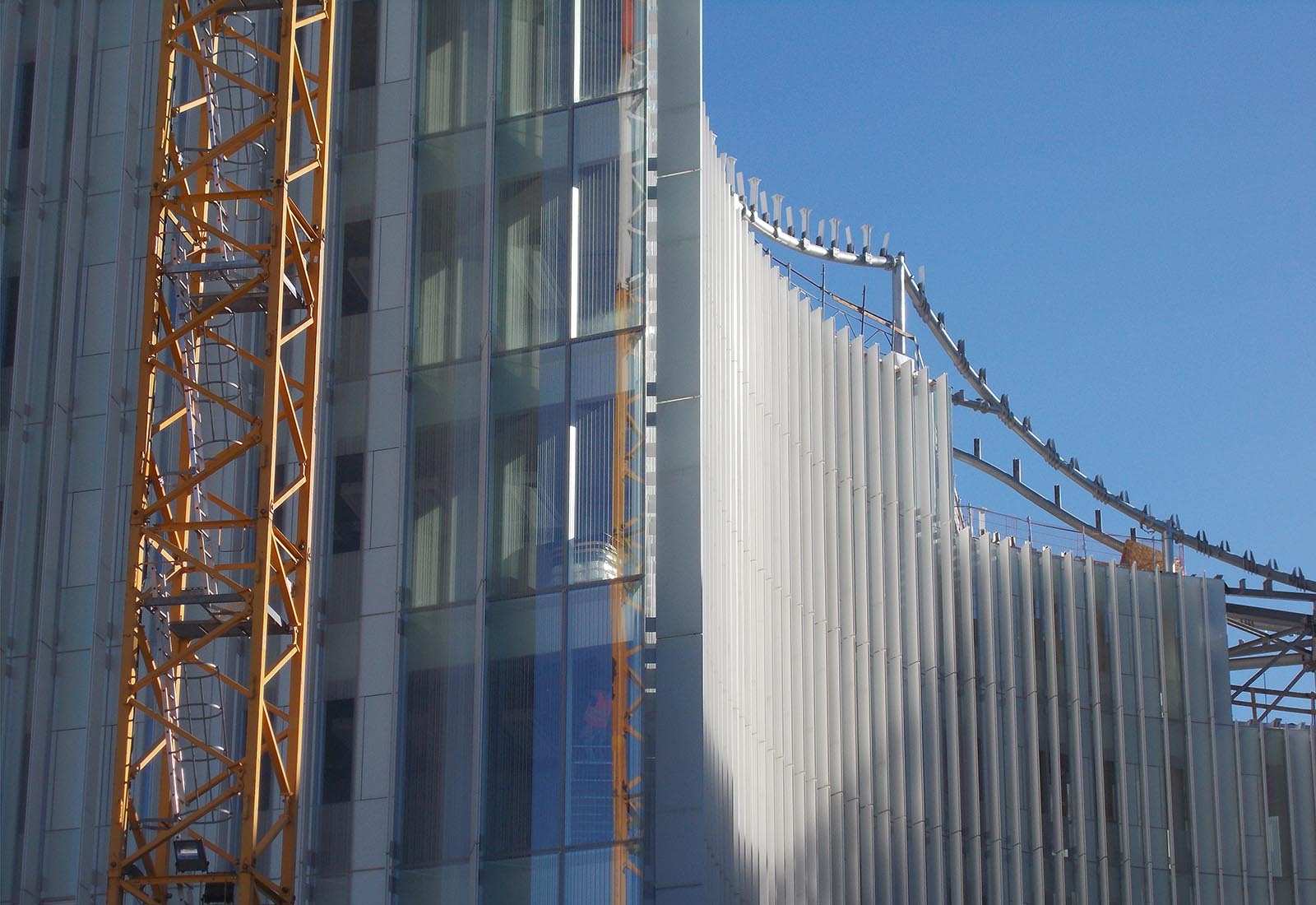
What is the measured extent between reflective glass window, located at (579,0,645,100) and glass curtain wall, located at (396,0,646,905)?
0.05 metres

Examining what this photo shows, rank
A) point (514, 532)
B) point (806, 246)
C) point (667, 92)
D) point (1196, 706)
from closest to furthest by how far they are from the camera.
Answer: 1. point (514, 532)
2. point (667, 92)
3. point (1196, 706)
4. point (806, 246)

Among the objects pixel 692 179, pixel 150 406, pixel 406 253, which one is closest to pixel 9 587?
pixel 150 406

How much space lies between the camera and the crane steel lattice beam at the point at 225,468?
4022cm

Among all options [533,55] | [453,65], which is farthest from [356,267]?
[533,55]

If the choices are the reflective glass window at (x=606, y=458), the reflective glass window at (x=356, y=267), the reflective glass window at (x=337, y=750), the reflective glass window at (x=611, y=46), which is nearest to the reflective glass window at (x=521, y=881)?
the reflective glass window at (x=337, y=750)

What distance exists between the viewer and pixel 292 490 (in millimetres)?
41438

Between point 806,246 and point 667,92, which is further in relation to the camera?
point 806,246

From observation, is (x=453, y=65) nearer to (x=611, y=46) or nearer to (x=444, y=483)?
(x=611, y=46)

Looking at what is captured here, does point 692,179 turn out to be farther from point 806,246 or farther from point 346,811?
point 806,246

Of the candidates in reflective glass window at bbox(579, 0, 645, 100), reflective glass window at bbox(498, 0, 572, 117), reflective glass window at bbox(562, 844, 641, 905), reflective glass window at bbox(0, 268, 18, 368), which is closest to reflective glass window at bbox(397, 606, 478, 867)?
reflective glass window at bbox(562, 844, 641, 905)

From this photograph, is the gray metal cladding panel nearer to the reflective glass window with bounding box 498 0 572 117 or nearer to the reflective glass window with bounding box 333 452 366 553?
the reflective glass window with bounding box 498 0 572 117

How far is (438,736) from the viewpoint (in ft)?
144

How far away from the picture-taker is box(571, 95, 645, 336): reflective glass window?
1804 inches

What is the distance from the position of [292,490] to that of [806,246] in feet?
98.6
